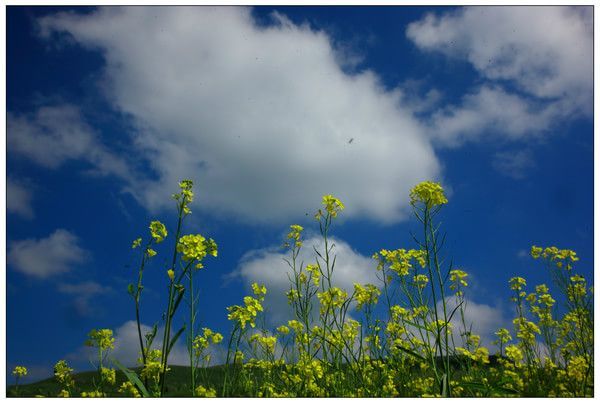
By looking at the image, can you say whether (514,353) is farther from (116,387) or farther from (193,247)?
(116,387)

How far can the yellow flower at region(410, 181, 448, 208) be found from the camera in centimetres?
270

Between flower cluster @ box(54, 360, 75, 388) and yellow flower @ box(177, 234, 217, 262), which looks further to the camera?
flower cluster @ box(54, 360, 75, 388)

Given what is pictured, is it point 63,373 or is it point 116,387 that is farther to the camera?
point 116,387

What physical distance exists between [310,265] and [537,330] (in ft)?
8.92

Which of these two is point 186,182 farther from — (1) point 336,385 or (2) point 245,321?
(1) point 336,385

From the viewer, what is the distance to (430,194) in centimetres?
270

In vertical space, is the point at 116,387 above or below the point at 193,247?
below

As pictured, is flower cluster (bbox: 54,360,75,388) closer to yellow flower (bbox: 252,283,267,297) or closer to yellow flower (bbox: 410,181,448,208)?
yellow flower (bbox: 252,283,267,297)

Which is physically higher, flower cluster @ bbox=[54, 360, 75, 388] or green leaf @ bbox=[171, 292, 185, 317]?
green leaf @ bbox=[171, 292, 185, 317]

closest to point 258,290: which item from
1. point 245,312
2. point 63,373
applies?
point 245,312

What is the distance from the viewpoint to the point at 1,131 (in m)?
2.60

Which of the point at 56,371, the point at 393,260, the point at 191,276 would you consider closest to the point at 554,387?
the point at 393,260

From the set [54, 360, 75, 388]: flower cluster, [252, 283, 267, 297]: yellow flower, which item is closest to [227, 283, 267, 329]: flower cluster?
[252, 283, 267, 297]: yellow flower

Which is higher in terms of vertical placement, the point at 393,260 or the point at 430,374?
the point at 393,260
